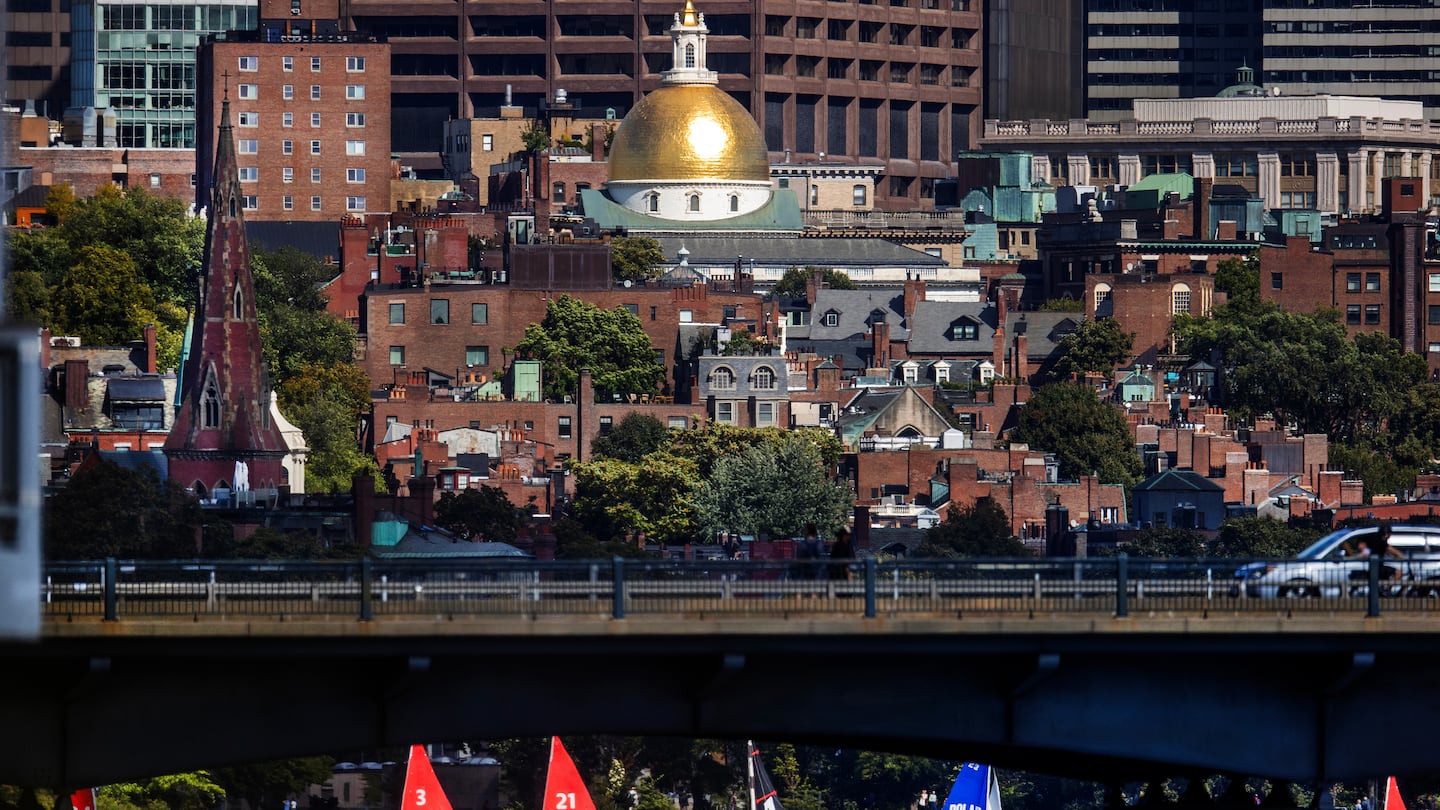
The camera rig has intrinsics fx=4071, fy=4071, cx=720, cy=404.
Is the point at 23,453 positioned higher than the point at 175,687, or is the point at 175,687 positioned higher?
the point at 23,453

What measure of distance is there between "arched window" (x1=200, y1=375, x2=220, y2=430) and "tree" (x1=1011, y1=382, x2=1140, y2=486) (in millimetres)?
42065

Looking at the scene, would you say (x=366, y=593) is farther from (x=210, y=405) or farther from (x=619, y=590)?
(x=210, y=405)

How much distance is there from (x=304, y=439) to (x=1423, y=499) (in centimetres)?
4975

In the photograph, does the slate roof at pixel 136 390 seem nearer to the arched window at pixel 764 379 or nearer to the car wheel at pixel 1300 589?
the arched window at pixel 764 379

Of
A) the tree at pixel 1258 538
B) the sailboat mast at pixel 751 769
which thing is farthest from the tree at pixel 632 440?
the sailboat mast at pixel 751 769

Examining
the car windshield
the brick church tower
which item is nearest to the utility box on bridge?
the car windshield

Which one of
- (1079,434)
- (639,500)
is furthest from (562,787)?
(1079,434)

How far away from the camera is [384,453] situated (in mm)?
170125

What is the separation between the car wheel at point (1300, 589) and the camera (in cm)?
5312

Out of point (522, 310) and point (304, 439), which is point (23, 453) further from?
point (522, 310)

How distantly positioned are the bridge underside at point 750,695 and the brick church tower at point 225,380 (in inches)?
3799

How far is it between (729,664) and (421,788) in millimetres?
45186

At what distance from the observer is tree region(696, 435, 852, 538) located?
159 meters

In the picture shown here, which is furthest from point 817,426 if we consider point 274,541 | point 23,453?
point 23,453
